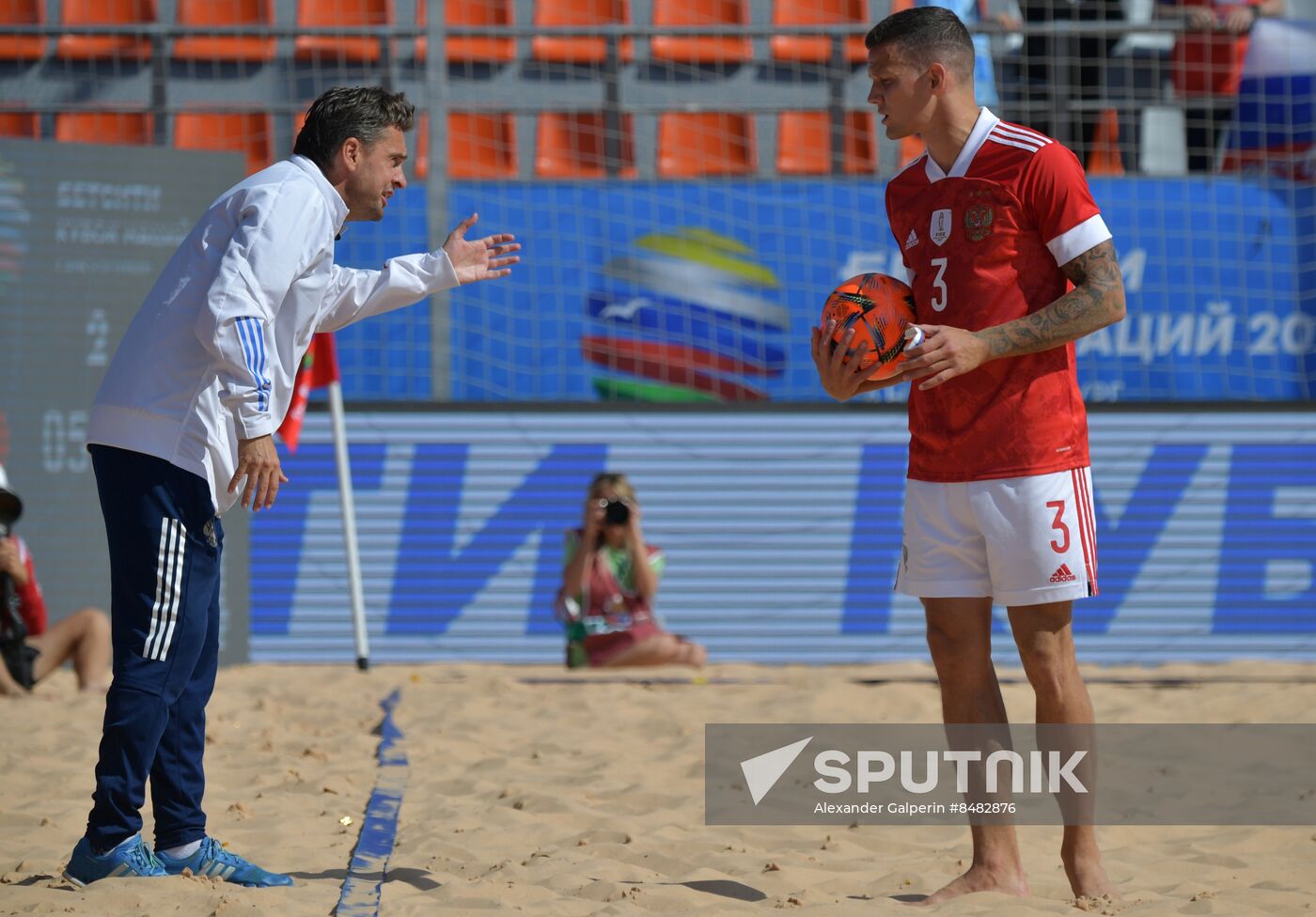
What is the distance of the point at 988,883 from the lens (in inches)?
129

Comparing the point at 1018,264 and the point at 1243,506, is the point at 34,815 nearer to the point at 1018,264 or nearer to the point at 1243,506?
the point at 1018,264

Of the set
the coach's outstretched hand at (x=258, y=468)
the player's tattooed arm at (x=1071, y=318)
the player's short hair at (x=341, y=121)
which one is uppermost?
the player's short hair at (x=341, y=121)

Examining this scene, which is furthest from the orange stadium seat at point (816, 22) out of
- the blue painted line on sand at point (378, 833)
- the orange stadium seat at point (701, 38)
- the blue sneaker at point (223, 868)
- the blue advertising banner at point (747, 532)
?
the blue sneaker at point (223, 868)

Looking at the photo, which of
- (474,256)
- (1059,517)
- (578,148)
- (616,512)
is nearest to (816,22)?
(578,148)

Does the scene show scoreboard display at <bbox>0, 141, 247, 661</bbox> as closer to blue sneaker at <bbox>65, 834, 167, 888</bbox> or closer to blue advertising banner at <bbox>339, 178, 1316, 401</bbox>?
blue advertising banner at <bbox>339, 178, 1316, 401</bbox>

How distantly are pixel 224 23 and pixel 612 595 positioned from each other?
16.6ft

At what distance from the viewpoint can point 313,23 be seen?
10156 mm

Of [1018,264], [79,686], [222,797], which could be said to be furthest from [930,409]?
[79,686]

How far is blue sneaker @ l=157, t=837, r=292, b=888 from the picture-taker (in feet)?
10.8

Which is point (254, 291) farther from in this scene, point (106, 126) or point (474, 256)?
point (106, 126)

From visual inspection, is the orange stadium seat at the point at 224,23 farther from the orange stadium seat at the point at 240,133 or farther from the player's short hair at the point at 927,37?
the player's short hair at the point at 927,37

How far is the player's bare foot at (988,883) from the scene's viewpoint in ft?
10.6

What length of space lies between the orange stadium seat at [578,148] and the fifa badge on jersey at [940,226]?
20.2 ft

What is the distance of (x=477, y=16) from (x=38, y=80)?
9.24 ft
